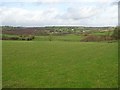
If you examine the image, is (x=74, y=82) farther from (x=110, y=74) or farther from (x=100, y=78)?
(x=110, y=74)

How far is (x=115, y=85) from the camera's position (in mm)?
17641

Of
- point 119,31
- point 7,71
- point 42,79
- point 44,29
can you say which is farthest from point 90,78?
point 44,29

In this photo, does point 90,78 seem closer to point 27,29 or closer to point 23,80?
point 23,80

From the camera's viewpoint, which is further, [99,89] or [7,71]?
[7,71]

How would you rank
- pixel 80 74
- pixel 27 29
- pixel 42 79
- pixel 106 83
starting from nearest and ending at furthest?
pixel 106 83 < pixel 42 79 < pixel 80 74 < pixel 27 29

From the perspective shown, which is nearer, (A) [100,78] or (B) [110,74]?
(A) [100,78]

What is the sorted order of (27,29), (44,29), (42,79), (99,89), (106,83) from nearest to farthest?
(99,89) < (106,83) < (42,79) < (27,29) < (44,29)

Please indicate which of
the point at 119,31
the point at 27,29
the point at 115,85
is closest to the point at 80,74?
the point at 115,85

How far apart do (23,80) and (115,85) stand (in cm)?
639

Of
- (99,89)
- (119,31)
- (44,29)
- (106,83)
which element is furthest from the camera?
(44,29)

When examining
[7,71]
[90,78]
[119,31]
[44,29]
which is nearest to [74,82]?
[90,78]

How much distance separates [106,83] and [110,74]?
12.8 ft

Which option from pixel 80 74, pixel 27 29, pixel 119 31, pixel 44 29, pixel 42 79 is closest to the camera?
pixel 42 79

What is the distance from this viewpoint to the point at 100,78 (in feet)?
67.1
